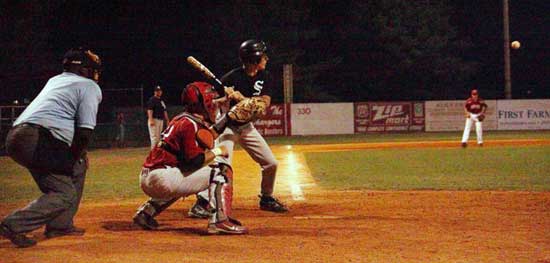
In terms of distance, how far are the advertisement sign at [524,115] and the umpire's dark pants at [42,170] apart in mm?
32976

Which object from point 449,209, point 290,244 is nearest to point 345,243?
point 290,244

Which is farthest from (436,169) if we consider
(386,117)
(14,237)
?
(386,117)

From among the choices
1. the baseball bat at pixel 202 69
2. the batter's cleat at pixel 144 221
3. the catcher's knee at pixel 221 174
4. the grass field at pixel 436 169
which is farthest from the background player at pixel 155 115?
the catcher's knee at pixel 221 174

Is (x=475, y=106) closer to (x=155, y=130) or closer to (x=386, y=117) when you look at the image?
(x=155, y=130)

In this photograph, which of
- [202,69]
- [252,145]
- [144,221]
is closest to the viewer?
[144,221]

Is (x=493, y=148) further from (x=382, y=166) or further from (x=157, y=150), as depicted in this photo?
(x=157, y=150)

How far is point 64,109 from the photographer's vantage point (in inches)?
273

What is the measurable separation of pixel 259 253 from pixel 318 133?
29829 mm

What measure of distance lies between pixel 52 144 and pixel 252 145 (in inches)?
120

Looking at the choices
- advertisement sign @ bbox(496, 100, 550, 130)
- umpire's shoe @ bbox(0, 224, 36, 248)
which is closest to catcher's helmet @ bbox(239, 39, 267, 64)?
umpire's shoe @ bbox(0, 224, 36, 248)

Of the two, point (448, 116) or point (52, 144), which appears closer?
point (52, 144)

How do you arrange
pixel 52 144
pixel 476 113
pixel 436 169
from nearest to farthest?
pixel 52 144, pixel 436 169, pixel 476 113

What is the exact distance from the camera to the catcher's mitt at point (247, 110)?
27.9 ft

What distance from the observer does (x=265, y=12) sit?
50031mm
